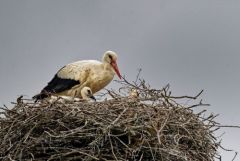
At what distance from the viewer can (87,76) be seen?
7.91 m

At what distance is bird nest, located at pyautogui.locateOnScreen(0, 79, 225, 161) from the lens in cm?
593

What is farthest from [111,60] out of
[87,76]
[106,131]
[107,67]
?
[106,131]

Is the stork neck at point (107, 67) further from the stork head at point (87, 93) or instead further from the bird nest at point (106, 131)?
the bird nest at point (106, 131)

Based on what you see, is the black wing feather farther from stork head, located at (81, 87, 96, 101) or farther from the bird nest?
the bird nest

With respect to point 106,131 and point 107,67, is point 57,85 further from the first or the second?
point 106,131

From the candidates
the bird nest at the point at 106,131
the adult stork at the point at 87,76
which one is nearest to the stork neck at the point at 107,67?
the adult stork at the point at 87,76

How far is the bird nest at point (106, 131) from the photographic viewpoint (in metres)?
5.93

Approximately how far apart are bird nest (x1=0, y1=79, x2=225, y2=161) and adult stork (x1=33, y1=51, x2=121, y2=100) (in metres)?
1.46

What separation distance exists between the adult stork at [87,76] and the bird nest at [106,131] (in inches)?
57.4

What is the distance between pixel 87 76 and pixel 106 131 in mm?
→ 2071

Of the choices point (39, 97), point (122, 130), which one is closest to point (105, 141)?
point (122, 130)

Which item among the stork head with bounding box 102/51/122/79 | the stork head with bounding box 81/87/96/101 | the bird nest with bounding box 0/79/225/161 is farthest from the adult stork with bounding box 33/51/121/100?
the bird nest with bounding box 0/79/225/161

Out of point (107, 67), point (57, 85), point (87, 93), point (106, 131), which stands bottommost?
point (106, 131)

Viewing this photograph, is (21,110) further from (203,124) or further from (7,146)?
(203,124)
